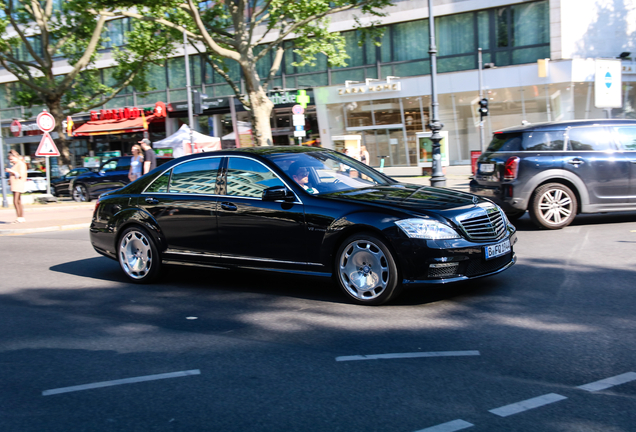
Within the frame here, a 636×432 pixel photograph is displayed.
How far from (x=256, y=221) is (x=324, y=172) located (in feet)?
2.91

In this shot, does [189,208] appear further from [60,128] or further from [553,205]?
[60,128]

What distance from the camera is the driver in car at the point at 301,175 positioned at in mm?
6289

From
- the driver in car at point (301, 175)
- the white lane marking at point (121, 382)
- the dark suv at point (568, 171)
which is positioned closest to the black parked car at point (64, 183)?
the dark suv at point (568, 171)

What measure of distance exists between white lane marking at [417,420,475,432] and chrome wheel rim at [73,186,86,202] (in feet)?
79.7

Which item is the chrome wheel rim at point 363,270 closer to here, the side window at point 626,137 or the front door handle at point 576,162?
the front door handle at point 576,162

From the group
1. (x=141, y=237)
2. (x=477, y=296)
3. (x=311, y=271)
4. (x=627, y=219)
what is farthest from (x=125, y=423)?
Result: (x=627, y=219)

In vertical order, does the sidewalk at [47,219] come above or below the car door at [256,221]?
below

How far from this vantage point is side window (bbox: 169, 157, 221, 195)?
689 centimetres

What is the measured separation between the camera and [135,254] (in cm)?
750

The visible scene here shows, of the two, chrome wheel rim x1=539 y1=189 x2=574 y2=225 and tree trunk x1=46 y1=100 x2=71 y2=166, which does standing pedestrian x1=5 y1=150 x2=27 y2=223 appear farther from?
tree trunk x1=46 y1=100 x2=71 y2=166

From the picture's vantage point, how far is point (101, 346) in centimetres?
491

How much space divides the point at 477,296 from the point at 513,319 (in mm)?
841

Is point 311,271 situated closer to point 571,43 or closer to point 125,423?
point 125,423

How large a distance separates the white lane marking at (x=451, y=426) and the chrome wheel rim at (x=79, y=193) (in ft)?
79.7
